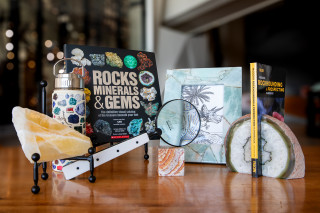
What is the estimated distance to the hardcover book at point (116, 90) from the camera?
92 centimetres

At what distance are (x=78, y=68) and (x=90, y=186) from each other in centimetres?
37

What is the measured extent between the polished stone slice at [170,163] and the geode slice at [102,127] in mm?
226

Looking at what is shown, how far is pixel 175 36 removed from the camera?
11.8 feet

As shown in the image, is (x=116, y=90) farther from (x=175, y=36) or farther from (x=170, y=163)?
(x=175, y=36)

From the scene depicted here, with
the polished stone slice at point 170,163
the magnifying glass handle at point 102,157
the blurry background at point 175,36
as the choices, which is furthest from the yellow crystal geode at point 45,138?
the blurry background at point 175,36

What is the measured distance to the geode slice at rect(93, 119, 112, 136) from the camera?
0.92 metres

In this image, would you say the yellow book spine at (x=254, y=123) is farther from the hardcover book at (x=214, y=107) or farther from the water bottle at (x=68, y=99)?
the water bottle at (x=68, y=99)

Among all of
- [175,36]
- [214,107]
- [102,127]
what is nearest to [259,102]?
[214,107]

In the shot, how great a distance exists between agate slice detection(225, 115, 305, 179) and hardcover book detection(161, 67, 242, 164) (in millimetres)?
107

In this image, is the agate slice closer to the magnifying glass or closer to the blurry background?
the magnifying glass

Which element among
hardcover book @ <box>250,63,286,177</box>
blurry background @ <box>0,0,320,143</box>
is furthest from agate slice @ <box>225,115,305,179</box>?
blurry background @ <box>0,0,320,143</box>

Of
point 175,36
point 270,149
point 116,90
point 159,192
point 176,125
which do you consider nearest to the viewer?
point 159,192

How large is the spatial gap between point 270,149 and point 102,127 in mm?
449

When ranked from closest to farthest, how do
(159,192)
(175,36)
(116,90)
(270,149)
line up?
1. (159,192)
2. (270,149)
3. (116,90)
4. (175,36)
